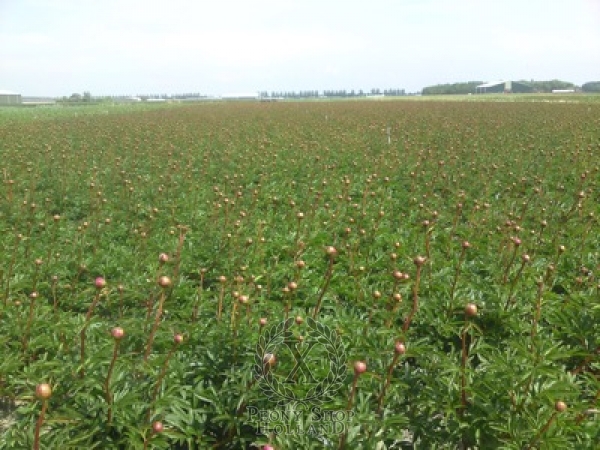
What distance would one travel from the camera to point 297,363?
7.97 feet

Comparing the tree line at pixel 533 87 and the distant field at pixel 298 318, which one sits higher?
the tree line at pixel 533 87

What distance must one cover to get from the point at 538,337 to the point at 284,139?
11.7 metres

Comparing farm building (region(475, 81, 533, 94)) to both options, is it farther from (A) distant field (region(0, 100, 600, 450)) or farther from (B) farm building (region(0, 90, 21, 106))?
(A) distant field (region(0, 100, 600, 450))

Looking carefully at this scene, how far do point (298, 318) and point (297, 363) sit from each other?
245 millimetres

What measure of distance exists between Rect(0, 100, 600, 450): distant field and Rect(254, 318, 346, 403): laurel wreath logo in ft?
0.03

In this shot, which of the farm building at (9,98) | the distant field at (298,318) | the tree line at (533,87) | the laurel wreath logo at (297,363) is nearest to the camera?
the distant field at (298,318)

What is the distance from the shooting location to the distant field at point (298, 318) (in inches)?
84.8

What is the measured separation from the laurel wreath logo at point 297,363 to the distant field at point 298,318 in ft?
0.03

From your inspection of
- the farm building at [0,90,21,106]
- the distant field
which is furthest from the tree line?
the distant field

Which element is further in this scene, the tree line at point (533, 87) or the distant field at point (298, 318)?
the tree line at point (533, 87)

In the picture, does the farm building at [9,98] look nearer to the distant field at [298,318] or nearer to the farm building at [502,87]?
the distant field at [298,318]

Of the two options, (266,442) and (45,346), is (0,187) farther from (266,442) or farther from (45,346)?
(266,442)

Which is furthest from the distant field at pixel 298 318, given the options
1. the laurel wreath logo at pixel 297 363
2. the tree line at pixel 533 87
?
the tree line at pixel 533 87

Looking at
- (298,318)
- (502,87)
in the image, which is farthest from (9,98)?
(502,87)
